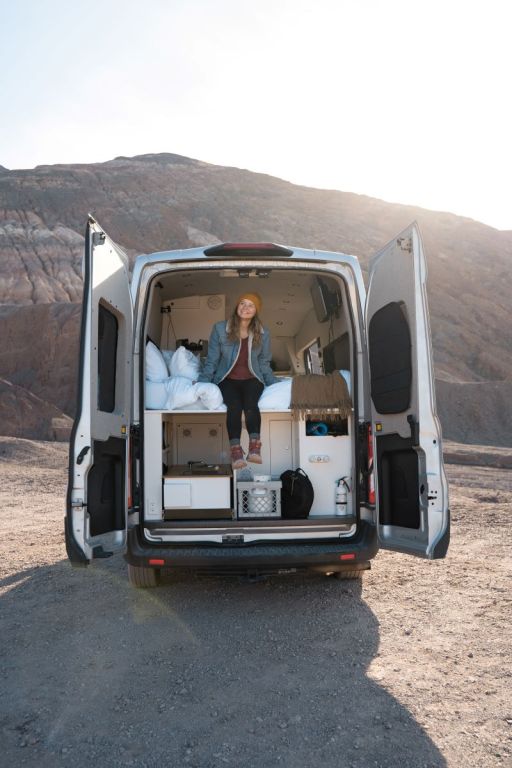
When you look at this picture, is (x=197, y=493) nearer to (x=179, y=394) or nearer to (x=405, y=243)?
(x=179, y=394)

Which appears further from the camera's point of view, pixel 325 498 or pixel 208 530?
pixel 325 498

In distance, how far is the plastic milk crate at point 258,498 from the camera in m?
4.91

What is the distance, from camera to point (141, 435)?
4703mm

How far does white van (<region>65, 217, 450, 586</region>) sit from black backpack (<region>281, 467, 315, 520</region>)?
0.07 metres

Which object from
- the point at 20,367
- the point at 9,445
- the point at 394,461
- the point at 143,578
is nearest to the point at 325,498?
the point at 394,461

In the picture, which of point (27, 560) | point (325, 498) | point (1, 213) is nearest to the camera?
point (325, 498)

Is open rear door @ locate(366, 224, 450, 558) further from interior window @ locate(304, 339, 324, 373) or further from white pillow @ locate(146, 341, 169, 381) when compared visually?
interior window @ locate(304, 339, 324, 373)

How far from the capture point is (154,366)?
5332 mm

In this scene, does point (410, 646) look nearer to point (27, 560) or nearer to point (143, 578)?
point (143, 578)

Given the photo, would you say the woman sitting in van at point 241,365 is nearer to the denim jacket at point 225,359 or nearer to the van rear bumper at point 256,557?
the denim jacket at point 225,359

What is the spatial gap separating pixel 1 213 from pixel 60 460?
43449 millimetres

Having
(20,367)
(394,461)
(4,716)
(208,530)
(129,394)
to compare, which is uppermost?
(20,367)

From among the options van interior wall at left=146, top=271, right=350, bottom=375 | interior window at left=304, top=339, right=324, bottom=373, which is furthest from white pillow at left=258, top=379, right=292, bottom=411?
interior window at left=304, top=339, right=324, bottom=373

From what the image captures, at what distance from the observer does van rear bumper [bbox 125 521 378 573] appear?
4.46m
